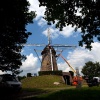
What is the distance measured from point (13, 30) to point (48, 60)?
44080mm

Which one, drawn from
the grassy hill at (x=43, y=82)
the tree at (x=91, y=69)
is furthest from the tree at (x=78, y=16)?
the tree at (x=91, y=69)

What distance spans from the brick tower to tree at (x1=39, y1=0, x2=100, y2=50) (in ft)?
171

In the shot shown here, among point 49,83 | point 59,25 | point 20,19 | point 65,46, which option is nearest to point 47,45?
point 65,46

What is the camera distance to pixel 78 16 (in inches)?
667

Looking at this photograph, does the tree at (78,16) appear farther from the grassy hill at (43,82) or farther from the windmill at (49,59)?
the windmill at (49,59)

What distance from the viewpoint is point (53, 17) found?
17172 millimetres

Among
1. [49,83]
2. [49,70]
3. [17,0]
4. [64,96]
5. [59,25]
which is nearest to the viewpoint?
[59,25]

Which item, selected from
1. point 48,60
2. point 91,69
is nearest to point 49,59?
point 48,60

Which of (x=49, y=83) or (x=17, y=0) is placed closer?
(x=17, y=0)

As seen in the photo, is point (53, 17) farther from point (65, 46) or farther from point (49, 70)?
point (65, 46)

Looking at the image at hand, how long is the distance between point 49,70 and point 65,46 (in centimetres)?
965

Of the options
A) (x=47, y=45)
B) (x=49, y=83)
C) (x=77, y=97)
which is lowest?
(x=77, y=97)

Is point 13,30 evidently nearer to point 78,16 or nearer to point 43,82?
point 78,16

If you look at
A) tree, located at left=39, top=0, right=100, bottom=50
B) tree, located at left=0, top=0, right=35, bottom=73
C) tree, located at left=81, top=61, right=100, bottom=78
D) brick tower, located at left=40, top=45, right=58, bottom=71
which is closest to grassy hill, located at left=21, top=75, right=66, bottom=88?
brick tower, located at left=40, top=45, right=58, bottom=71
